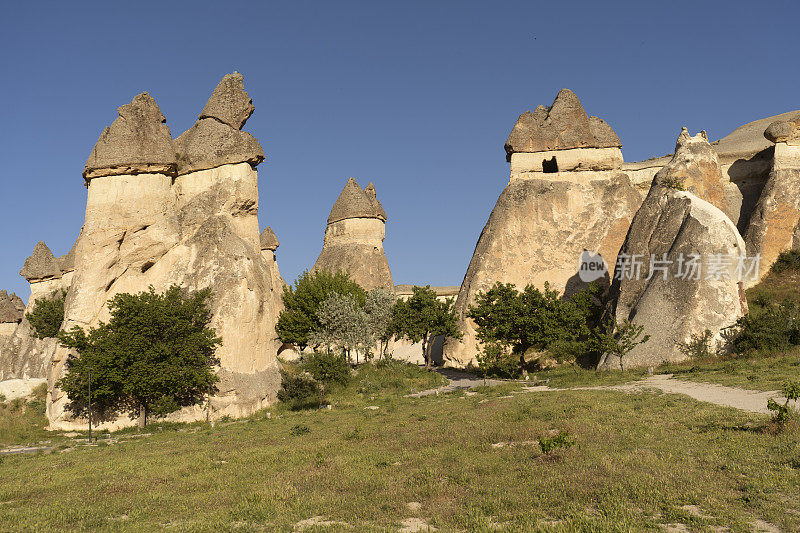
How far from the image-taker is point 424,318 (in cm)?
3081

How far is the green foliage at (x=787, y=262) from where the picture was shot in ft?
96.0

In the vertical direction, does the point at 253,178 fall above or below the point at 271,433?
above

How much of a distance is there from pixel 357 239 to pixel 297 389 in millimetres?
19866

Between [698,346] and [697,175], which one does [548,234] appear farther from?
[698,346]

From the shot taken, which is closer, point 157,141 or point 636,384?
point 636,384

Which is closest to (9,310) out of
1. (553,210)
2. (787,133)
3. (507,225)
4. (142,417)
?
(142,417)

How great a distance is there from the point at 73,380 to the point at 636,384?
19.1 metres

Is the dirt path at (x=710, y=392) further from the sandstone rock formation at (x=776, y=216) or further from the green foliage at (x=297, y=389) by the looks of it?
the sandstone rock formation at (x=776, y=216)

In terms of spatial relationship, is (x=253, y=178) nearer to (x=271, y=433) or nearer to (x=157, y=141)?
(x=157, y=141)

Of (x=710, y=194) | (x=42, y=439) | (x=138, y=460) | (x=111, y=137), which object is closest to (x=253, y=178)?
(x=111, y=137)

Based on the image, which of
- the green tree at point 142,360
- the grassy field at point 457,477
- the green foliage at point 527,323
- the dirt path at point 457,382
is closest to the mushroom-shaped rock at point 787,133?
the green foliage at point 527,323

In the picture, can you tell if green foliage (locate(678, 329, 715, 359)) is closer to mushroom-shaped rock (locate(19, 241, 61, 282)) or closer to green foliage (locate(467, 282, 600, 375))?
green foliage (locate(467, 282, 600, 375))

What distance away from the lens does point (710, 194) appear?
2872cm

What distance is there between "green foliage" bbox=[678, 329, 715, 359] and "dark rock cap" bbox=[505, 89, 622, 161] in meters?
17.2
